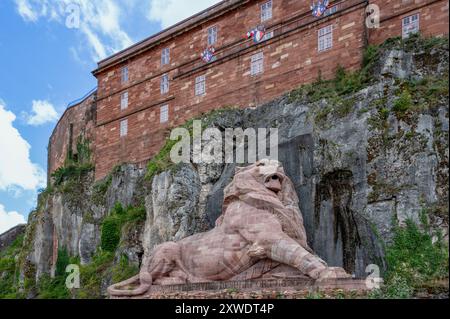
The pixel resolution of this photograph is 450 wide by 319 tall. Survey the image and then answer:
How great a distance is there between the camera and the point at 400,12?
2566cm

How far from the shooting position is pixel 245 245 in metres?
16.3

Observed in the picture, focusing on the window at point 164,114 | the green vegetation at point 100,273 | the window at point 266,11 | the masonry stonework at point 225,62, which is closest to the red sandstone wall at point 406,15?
the masonry stonework at point 225,62

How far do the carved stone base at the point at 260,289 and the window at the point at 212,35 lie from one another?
1762 cm

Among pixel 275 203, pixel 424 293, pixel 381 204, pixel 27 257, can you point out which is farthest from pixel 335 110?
pixel 27 257

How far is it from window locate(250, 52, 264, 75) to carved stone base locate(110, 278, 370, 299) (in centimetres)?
1338

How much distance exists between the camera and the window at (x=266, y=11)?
Result: 1177 inches

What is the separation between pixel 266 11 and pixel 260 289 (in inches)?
692

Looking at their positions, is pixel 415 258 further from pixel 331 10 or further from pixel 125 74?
pixel 125 74

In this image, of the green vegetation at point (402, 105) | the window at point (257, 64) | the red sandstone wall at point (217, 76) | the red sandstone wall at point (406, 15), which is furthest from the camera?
the window at point (257, 64)

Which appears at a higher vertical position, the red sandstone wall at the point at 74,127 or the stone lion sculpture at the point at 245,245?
the red sandstone wall at the point at 74,127

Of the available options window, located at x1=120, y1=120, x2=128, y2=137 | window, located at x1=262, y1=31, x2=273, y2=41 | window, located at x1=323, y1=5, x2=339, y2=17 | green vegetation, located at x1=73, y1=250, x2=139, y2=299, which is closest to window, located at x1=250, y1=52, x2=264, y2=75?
window, located at x1=262, y1=31, x2=273, y2=41

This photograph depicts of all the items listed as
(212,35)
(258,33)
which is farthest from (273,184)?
(212,35)

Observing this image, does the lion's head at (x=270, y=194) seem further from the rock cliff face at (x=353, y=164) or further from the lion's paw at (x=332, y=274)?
the rock cliff face at (x=353, y=164)

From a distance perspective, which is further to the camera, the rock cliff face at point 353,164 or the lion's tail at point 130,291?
the rock cliff face at point 353,164
